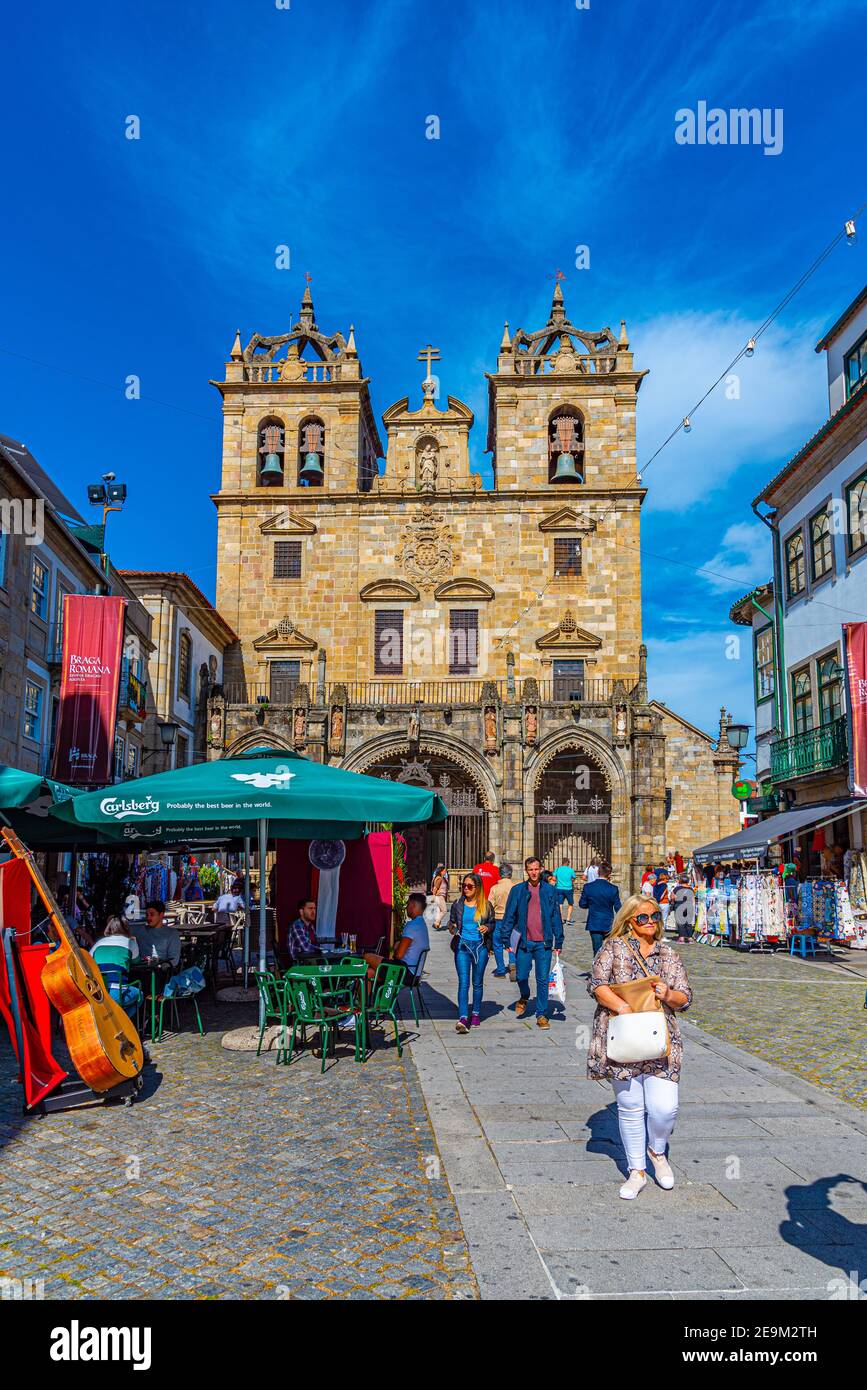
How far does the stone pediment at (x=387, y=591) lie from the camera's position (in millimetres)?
38969

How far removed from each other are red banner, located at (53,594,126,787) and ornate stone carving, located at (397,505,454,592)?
1694 centimetres

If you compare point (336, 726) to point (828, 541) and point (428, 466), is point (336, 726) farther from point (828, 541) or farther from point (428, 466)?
point (828, 541)

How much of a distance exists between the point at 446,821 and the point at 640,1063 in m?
29.4

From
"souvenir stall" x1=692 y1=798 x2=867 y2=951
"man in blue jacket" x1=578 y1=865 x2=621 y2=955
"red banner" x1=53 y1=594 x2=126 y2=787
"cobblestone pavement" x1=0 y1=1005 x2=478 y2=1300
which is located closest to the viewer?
"cobblestone pavement" x1=0 y1=1005 x2=478 y2=1300

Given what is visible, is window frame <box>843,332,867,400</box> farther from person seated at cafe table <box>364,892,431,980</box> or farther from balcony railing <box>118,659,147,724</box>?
balcony railing <box>118,659,147,724</box>

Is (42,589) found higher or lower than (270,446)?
lower

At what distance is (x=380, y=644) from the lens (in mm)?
38812

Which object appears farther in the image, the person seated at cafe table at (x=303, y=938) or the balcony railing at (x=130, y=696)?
the balcony railing at (x=130, y=696)

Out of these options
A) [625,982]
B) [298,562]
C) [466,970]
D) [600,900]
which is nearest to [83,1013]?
[625,982]

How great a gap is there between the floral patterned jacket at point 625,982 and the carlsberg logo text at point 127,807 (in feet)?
14.6

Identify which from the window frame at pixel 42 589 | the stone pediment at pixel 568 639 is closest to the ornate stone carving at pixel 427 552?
the stone pediment at pixel 568 639

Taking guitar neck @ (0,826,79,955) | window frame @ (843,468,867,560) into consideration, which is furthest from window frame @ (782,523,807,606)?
guitar neck @ (0,826,79,955)

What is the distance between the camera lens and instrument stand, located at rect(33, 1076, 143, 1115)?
22.5 feet

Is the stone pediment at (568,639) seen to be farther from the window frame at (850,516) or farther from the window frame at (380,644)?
the window frame at (850,516)
